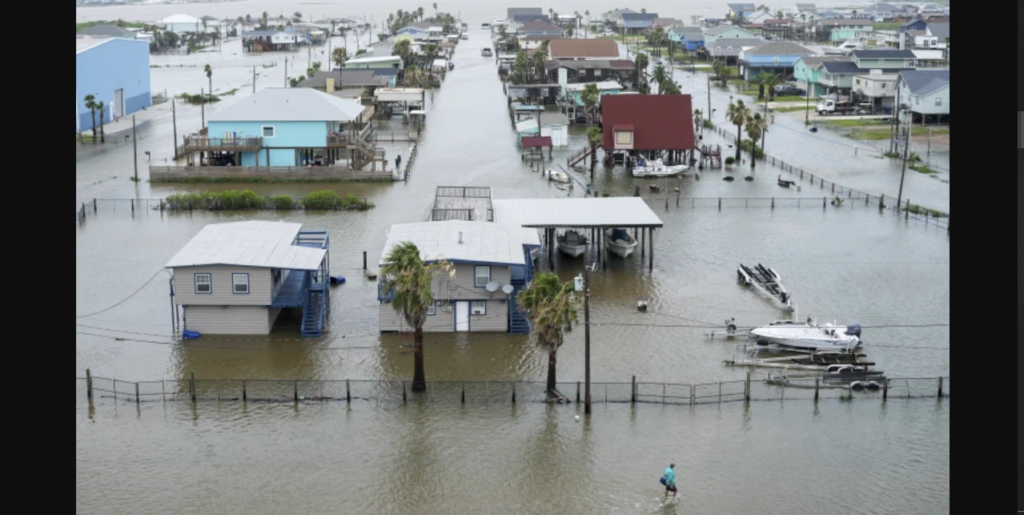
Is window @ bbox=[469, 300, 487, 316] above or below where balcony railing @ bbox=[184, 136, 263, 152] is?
below

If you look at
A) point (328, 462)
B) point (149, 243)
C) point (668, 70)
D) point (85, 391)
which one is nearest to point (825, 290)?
point (328, 462)

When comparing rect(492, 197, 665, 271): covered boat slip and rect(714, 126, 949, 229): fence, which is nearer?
rect(492, 197, 665, 271): covered boat slip

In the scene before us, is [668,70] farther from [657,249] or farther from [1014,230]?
[1014,230]

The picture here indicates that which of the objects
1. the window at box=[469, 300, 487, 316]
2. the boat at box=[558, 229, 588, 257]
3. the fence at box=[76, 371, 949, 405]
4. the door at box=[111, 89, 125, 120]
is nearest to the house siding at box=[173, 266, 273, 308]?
the fence at box=[76, 371, 949, 405]

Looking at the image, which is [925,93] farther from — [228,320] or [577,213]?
[228,320]

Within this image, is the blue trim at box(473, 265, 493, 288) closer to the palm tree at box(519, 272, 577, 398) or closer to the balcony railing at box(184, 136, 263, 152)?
the palm tree at box(519, 272, 577, 398)

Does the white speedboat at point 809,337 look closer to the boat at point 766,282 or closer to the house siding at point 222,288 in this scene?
the boat at point 766,282

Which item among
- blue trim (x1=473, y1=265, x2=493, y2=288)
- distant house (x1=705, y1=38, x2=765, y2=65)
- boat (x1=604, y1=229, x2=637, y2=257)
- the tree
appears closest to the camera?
the tree

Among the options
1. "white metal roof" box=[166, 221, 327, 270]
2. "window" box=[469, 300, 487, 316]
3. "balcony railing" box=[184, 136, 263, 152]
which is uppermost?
"balcony railing" box=[184, 136, 263, 152]
